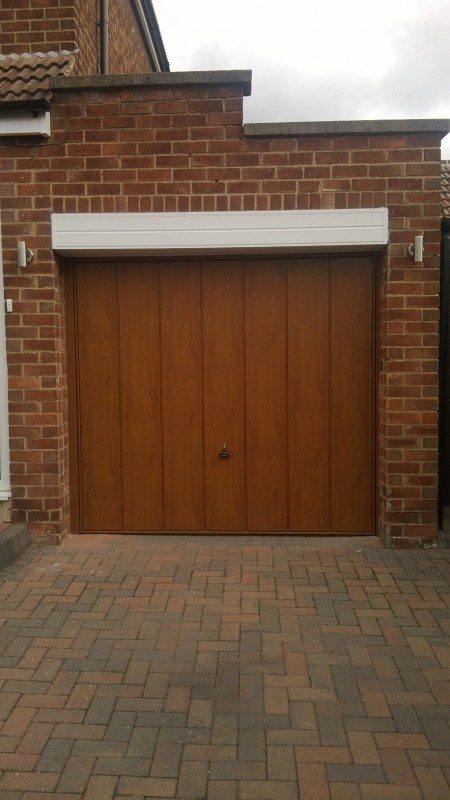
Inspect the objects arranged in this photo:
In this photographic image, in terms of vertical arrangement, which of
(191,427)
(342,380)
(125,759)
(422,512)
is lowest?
(125,759)

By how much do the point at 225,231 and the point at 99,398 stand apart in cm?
180

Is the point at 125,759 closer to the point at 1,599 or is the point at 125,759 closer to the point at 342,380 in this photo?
the point at 1,599

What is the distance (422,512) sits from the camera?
5297 mm

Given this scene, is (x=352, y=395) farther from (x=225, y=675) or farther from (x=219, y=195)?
(x=225, y=675)

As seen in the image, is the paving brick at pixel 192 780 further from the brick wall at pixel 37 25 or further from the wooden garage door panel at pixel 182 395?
the brick wall at pixel 37 25

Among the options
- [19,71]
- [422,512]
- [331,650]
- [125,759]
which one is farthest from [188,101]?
[125,759]

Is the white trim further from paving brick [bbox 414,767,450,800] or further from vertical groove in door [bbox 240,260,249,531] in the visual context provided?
paving brick [bbox 414,767,450,800]

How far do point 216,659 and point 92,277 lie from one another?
11.1 ft

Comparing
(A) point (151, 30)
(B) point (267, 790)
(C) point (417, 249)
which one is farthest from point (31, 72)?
(A) point (151, 30)

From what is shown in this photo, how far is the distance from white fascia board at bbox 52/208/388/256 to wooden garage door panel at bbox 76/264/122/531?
375 mm

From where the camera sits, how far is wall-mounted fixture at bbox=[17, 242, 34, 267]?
518 centimetres

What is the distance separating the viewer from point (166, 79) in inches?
200

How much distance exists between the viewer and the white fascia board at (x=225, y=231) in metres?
5.15

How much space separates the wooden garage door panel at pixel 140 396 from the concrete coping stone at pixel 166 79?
143 centimetres
